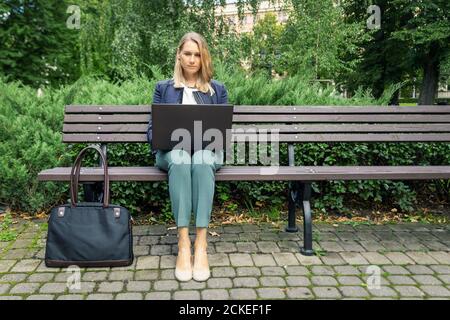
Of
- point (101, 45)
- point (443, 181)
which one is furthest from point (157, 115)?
point (101, 45)

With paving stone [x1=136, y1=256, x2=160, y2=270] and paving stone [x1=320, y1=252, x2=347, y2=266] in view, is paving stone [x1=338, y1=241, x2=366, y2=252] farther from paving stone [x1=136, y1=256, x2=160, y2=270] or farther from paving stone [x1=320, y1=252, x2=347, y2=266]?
paving stone [x1=136, y1=256, x2=160, y2=270]

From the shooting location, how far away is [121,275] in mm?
2926

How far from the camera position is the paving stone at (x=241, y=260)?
3.14 m

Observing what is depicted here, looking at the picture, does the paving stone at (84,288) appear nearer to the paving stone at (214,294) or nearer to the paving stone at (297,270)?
the paving stone at (214,294)

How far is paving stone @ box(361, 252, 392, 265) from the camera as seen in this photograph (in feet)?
10.5

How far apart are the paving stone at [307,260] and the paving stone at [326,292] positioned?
0.39 meters

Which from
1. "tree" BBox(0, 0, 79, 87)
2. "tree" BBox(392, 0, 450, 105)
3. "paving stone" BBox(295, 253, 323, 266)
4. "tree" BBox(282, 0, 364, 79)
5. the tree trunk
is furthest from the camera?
the tree trunk

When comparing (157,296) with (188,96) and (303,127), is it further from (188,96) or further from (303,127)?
(303,127)

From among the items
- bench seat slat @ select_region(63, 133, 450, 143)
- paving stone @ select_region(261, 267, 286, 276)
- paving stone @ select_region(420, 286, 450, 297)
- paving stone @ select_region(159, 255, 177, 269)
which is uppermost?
bench seat slat @ select_region(63, 133, 450, 143)

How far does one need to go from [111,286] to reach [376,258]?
6.07 ft

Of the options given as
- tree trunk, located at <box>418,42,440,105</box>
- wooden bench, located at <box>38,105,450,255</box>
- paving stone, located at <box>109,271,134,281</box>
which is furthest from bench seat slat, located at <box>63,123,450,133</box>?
tree trunk, located at <box>418,42,440,105</box>

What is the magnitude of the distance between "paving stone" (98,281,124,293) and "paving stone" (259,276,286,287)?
34.1 inches

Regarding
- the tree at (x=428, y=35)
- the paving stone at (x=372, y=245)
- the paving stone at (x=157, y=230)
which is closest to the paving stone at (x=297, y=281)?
the paving stone at (x=372, y=245)

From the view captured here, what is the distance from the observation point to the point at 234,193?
4.36 metres
